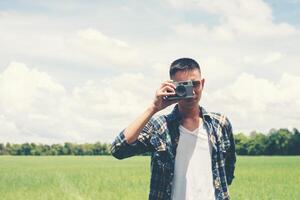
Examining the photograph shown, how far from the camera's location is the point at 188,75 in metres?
3.38

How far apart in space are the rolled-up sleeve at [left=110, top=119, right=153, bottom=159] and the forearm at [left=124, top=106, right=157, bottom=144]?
0.04 metres

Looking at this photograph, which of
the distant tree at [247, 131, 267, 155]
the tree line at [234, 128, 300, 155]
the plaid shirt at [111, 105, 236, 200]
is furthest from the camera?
the distant tree at [247, 131, 267, 155]

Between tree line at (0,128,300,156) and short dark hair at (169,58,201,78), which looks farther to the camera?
tree line at (0,128,300,156)

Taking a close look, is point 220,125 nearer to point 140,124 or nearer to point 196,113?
point 196,113

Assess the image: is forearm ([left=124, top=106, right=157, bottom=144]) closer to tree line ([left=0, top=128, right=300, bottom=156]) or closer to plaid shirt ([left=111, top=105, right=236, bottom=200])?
plaid shirt ([left=111, top=105, right=236, bottom=200])

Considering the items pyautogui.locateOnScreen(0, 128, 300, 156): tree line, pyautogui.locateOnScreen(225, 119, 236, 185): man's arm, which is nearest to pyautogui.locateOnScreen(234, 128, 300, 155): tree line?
pyautogui.locateOnScreen(0, 128, 300, 156): tree line

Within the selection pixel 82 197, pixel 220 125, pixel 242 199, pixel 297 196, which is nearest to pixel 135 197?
pixel 82 197

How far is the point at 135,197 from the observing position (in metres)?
11.7

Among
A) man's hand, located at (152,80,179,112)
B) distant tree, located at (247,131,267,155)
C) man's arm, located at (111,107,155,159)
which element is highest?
distant tree, located at (247,131,267,155)

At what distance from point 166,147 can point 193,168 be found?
21 centimetres

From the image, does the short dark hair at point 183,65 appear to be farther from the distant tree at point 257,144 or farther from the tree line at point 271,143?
the distant tree at point 257,144

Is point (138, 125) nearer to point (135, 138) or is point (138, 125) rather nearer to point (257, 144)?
point (135, 138)

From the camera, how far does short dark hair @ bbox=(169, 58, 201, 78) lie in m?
3.39

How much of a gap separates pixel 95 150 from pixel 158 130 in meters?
83.3
